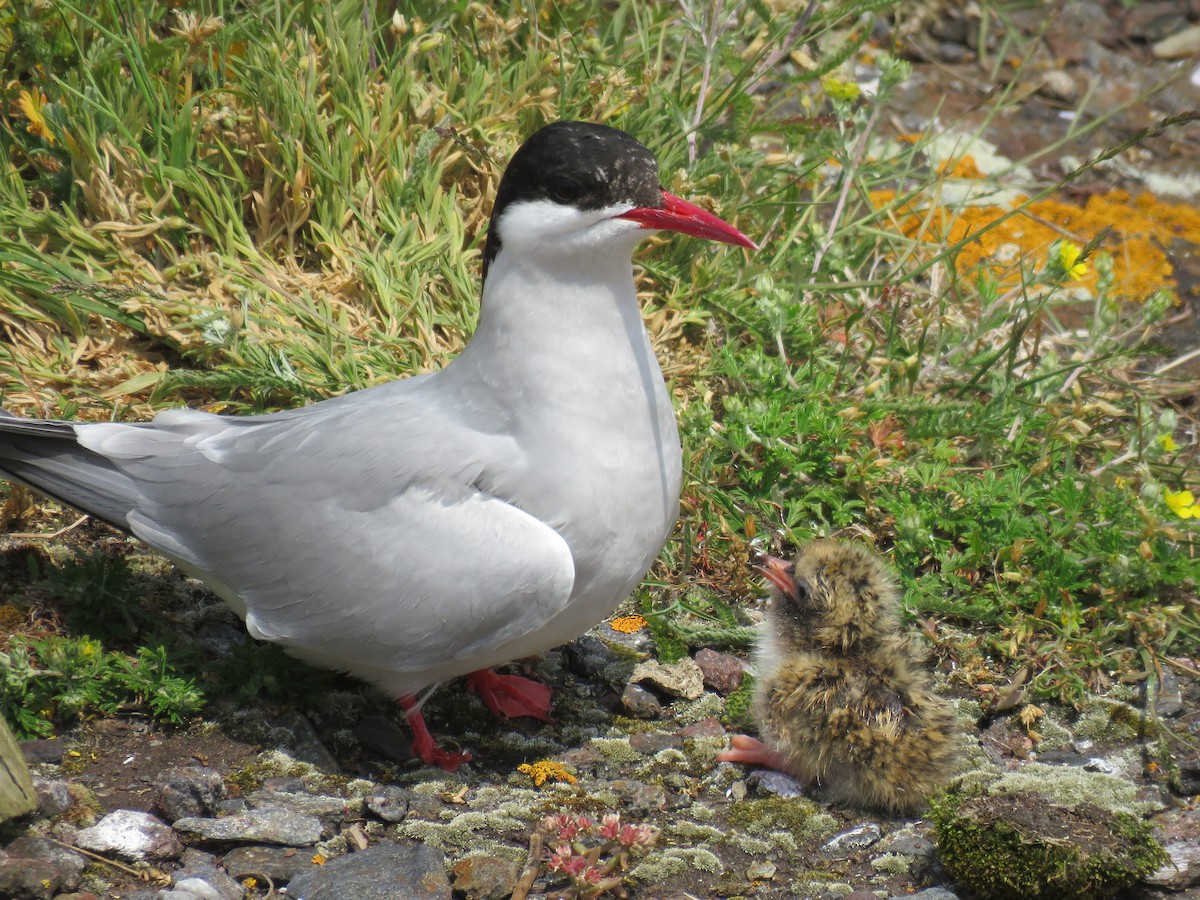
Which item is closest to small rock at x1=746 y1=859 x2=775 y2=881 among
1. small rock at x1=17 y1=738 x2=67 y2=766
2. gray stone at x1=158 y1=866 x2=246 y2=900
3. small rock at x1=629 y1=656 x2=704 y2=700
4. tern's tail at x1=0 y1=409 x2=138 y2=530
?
small rock at x1=629 y1=656 x2=704 y2=700

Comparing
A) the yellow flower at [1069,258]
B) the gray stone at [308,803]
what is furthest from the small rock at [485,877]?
the yellow flower at [1069,258]

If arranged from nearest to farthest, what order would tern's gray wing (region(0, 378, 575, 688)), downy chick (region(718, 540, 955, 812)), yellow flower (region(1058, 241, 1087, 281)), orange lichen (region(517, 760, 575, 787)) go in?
tern's gray wing (region(0, 378, 575, 688)) < downy chick (region(718, 540, 955, 812)) < orange lichen (region(517, 760, 575, 787)) < yellow flower (region(1058, 241, 1087, 281))

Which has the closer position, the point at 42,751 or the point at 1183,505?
the point at 42,751

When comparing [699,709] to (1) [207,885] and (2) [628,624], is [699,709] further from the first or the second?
(1) [207,885]

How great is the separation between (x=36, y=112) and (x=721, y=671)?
A: 3.13m

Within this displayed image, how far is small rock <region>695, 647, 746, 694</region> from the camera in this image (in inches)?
161

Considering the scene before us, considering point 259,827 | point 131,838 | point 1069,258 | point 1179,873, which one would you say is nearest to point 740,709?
point 1179,873

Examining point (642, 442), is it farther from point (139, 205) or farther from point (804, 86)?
point (804, 86)

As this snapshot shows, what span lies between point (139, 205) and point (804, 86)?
3089mm

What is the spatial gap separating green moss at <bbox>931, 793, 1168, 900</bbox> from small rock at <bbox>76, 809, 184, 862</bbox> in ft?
5.96

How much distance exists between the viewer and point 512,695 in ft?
12.9

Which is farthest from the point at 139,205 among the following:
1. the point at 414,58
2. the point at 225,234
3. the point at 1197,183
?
the point at 1197,183

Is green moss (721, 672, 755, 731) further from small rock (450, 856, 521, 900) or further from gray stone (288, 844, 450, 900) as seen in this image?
gray stone (288, 844, 450, 900)

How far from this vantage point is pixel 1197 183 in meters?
6.80
